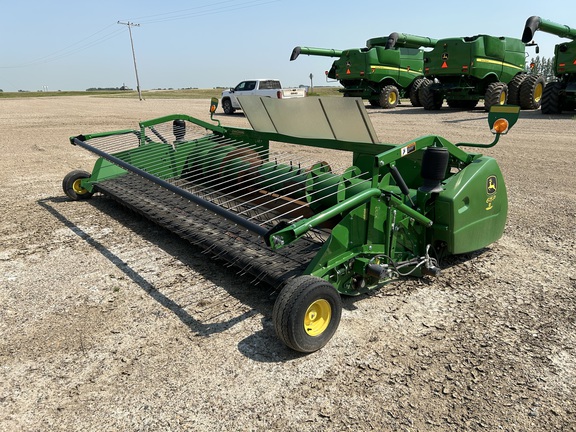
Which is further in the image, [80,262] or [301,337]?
[80,262]

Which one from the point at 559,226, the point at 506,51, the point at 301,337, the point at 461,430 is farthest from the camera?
the point at 506,51

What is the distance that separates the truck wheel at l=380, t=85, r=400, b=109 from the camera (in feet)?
→ 64.5

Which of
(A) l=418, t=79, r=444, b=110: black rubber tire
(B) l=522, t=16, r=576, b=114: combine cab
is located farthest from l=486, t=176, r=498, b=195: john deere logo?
(A) l=418, t=79, r=444, b=110: black rubber tire

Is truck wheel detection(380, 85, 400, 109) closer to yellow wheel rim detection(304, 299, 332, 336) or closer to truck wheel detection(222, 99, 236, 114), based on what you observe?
truck wheel detection(222, 99, 236, 114)

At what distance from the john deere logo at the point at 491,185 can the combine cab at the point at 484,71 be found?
43.0 feet

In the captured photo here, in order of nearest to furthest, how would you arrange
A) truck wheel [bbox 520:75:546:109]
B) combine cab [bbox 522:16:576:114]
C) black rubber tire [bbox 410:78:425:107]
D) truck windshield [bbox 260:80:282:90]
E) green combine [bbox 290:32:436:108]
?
combine cab [bbox 522:16:576:114]
truck wheel [bbox 520:75:546:109]
green combine [bbox 290:32:436:108]
black rubber tire [bbox 410:78:425:107]
truck windshield [bbox 260:80:282:90]

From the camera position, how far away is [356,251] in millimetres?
3000

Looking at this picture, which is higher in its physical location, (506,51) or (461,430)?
(506,51)

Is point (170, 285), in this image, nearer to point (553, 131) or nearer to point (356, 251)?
point (356, 251)

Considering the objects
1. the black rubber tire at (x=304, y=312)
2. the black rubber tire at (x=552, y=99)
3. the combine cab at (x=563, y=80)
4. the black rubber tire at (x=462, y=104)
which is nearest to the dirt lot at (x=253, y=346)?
the black rubber tire at (x=304, y=312)

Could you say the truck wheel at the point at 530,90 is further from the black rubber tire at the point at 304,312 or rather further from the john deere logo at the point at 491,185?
the black rubber tire at the point at 304,312

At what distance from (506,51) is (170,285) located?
16798 mm

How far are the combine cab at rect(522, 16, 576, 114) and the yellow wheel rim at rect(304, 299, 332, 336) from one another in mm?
13151

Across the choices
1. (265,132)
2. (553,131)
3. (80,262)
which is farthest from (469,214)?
(553,131)
